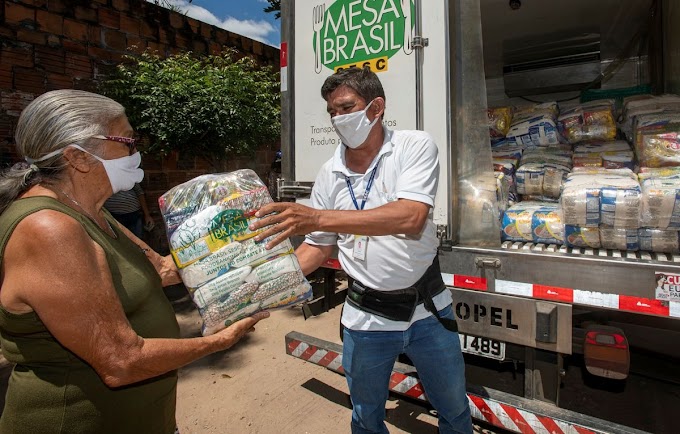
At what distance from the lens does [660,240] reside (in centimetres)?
206

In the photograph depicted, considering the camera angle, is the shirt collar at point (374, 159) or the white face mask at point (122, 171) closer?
the white face mask at point (122, 171)

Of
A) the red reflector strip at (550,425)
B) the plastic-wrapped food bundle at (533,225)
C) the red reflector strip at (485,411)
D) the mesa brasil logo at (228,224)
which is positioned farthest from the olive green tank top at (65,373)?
the plastic-wrapped food bundle at (533,225)

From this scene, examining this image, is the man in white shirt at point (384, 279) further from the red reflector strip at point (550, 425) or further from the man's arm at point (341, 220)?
the red reflector strip at point (550, 425)

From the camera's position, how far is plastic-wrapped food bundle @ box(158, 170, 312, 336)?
1.41 m

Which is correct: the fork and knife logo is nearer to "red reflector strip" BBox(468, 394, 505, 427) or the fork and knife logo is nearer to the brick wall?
"red reflector strip" BBox(468, 394, 505, 427)

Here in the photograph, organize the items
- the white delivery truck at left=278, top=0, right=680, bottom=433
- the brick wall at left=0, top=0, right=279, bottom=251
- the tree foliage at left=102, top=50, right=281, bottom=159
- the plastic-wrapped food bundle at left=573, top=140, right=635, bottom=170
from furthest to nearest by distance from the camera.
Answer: the tree foliage at left=102, top=50, right=281, bottom=159 → the brick wall at left=0, top=0, right=279, bottom=251 → the plastic-wrapped food bundle at left=573, top=140, right=635, bottom=170 → the white delivery truck at left=278, top=0, right=680, bottom=433

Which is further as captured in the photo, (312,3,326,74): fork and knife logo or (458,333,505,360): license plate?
(312,3,326,74): fork and knife logo

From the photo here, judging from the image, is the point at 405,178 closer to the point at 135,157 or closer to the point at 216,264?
the point at 216,264

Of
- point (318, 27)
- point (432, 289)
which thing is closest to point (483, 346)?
point (432, 289)

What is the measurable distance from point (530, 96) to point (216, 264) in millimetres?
4426

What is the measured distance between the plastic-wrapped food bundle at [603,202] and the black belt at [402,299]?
903mm

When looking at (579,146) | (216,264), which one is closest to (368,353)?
(216,264)

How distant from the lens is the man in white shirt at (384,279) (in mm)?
1807

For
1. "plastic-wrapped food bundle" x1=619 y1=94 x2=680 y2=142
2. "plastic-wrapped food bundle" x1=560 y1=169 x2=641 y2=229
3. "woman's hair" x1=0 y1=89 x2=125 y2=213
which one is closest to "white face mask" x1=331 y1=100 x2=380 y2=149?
"woman's hair" x1=0 y1=89 x2=125 y2=213
